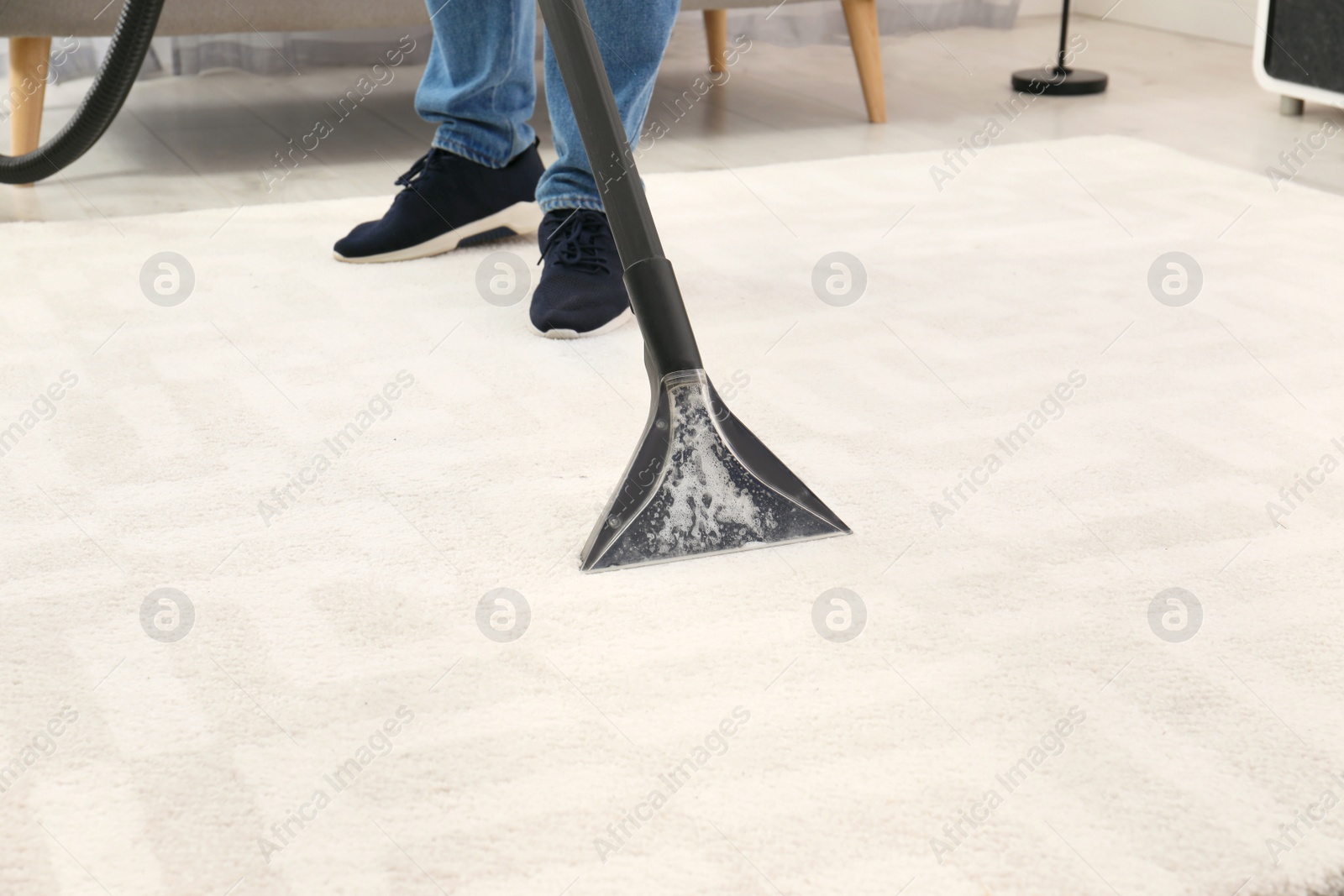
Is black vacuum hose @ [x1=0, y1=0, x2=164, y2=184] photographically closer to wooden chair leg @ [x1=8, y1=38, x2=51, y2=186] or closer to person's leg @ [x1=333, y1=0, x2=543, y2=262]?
person's leg @ [x1=333, y1=0, x2=543, y2=262]

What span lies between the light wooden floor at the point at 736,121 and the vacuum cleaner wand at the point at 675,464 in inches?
32.6

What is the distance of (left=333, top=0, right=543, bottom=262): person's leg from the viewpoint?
4.66ft

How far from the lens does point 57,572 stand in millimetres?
789

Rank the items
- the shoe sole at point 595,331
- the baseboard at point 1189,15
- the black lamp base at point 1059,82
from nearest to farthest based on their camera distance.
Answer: the shoe sole at point 595,331 → the black lamp base at point 1059,82 → the baseboard at point 1189,15

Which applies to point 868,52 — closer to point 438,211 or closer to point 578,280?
point 438,211

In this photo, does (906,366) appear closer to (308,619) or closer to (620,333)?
(620,333)

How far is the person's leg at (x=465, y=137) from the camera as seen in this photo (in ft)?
4.66

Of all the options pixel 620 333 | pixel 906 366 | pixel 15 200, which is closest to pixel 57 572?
pixel 620 333

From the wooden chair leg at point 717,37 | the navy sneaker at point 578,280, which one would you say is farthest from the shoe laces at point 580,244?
the wooden chair leg at point 717,37

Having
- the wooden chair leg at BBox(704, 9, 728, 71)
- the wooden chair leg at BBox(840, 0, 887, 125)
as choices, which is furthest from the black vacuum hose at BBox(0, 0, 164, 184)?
the wooden chair leg at BBox(704, 9, 728, 71)

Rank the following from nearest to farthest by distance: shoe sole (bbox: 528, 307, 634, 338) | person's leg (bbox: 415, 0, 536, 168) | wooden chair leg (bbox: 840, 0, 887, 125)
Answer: shoe sole (bbox: 528, 307, 634, 338) → person's leg (bbox: 415, 0, 536, 168) → wooden chair leg (bbox: 840, 0, 887, 125)

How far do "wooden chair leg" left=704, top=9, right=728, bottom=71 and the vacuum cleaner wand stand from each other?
2039 mm

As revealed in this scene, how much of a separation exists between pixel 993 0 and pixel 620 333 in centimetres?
272

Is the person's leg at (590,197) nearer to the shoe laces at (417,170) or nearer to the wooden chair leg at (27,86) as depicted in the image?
the shoe laces at (417,170)
